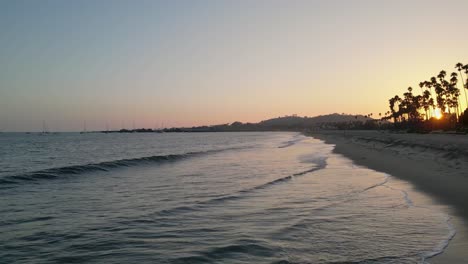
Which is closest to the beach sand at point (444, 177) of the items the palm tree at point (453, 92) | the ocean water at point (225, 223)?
the ocean water at point (225, 223)

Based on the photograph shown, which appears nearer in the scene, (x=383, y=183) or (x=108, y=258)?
(x=108, y=258)

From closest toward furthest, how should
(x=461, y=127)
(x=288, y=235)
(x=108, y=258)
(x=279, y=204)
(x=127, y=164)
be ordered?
(x=108, y=258)
(x=288, y=235)
(x=279, y=204)
(x=127, y=164)
(x=461, y=127)

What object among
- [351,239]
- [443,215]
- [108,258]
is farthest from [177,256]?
[443,215]

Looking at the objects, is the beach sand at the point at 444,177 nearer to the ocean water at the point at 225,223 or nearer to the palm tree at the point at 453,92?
the ocean water at the point at 225,223

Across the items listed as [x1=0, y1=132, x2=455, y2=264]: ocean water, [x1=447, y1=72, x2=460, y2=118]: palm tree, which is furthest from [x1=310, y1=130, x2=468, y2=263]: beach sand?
[x1=447, y1=72, x2=460, y2=118]: palm tree

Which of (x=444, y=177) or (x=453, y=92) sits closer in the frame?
(x=444, y=177)

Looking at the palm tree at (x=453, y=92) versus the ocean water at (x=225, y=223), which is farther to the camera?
the palm tree at (x=453, y=92)

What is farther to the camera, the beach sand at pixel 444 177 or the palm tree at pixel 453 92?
the palm tree at pixel 453 92

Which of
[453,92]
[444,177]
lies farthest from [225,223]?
[453,92]

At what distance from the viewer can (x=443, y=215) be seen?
37.6 ft

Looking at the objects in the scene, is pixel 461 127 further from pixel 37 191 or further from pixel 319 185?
pixel 37 191

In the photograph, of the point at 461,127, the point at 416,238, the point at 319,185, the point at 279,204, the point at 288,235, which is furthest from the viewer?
the point at 461,127

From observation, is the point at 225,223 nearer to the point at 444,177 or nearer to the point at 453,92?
the point at 444,177

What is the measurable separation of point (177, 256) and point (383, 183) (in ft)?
45.8
